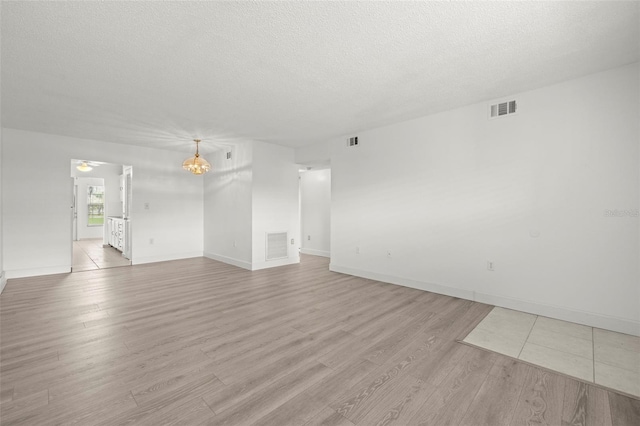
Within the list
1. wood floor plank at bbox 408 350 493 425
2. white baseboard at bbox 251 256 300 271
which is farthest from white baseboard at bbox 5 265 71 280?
wood floor plank at bbox 408 350 493 425

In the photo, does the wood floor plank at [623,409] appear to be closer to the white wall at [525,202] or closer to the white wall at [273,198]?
the white wall at [525,202]

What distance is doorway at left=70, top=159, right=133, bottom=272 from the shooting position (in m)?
6.68

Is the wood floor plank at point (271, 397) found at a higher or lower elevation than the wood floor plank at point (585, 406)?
higher

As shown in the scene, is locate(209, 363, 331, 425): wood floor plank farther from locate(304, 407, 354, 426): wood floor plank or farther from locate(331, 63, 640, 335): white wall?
locate(331, 63, 640, 335): white wall

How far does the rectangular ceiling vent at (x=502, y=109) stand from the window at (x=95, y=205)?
1332cm

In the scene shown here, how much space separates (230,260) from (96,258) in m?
3.53

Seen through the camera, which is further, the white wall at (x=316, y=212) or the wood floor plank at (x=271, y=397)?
the white wall at (x=316, y=212)

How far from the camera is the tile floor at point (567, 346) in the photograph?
2137 millimetres

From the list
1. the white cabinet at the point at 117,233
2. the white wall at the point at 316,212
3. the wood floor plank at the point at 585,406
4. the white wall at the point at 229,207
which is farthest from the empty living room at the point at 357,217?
the white wall at the point at 316,212

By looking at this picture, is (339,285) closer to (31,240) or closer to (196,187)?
(196,187)

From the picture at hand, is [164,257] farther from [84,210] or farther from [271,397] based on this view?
[84,210]

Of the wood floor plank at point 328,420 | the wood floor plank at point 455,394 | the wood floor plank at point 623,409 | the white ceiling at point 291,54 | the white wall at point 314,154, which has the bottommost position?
the wood floor plank at point 623,409

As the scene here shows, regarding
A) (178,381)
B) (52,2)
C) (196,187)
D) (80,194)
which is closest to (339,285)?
(178,381)

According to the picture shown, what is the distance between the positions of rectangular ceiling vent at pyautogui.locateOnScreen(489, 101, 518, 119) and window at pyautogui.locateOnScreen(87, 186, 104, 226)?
13.3m
